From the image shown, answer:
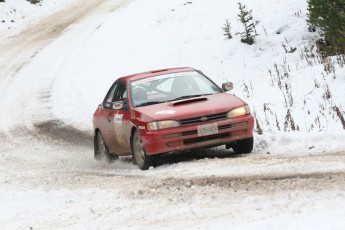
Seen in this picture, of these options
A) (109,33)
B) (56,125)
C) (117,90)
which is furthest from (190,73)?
(109,33)

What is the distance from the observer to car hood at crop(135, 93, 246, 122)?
9273mm

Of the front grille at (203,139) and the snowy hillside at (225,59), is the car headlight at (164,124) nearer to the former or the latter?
the front grille at (203,139)

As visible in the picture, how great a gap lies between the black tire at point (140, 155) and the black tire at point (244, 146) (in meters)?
1.36

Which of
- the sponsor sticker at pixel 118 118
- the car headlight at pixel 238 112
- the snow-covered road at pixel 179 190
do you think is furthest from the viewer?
the sponsor sticker at pixel 118 118

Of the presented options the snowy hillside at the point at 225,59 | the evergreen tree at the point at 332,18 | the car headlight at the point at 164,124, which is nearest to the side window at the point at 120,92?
the car headlight at the point at 164,124

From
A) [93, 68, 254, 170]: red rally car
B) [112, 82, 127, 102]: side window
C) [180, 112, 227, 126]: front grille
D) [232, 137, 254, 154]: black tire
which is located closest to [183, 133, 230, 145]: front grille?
[93, 68, 254, 170]: red rally car

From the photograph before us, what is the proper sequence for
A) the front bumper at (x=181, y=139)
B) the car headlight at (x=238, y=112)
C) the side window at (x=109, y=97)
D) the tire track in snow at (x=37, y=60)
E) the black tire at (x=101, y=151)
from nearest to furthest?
the front bumper at (x=181, y=139), the car headlight at (x=238, y=112), the side window at (x=109, y=97), the black tire at (x=101, y=151), the tire track in snow at (x=37, y=60)

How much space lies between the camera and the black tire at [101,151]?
11412 mm

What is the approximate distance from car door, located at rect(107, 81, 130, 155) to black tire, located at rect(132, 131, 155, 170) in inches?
10.1

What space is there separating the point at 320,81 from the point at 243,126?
4710 millimetres

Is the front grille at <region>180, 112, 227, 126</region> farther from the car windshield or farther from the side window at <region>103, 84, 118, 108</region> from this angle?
the side window at <region>103, 84, 118, 108</region>

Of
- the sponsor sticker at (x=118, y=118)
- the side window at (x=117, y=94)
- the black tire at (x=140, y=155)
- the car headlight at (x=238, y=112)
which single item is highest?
the side window at (x=117, y=94)

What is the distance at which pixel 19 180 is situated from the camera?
30.9 ft

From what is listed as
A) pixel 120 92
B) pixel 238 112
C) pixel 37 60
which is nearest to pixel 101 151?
pixel 120 92
